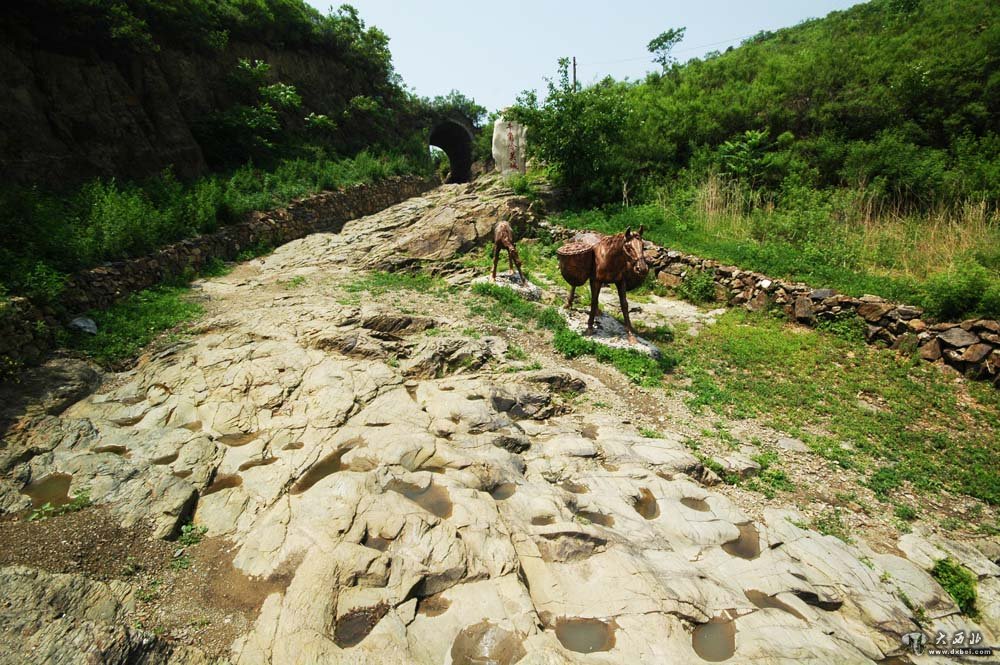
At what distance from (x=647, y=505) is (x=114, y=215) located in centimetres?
1416

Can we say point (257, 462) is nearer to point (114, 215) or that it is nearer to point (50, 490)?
point (50, 490)

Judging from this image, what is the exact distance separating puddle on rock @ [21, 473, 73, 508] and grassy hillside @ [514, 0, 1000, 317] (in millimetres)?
14200

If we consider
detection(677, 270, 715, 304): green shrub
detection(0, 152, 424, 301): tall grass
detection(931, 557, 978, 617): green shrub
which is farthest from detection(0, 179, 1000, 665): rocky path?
detection(677, 270, 715, 304): green shrub

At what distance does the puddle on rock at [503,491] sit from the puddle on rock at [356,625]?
69.3 inches

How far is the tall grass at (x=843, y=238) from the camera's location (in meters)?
9.03

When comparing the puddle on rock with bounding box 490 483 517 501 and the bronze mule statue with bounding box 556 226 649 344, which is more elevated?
the bronze mule statue with bounding box 556 226 649 344

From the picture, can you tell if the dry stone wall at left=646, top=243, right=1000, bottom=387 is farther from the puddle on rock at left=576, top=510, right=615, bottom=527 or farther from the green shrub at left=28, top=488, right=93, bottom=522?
the green shrub at left=28, top=488, right=93, bottom=522

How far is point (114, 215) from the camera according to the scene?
11016 mm

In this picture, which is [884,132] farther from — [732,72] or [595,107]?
[595,107]

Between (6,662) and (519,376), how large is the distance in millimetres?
6484

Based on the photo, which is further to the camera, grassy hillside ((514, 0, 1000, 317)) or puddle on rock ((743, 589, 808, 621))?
grassy hillside ((514, 0, 1000, 317))

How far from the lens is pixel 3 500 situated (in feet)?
15.3

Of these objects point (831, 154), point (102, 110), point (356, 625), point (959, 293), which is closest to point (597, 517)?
point (356, 625)

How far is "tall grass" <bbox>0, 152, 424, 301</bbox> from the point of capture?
8594 millimetres
